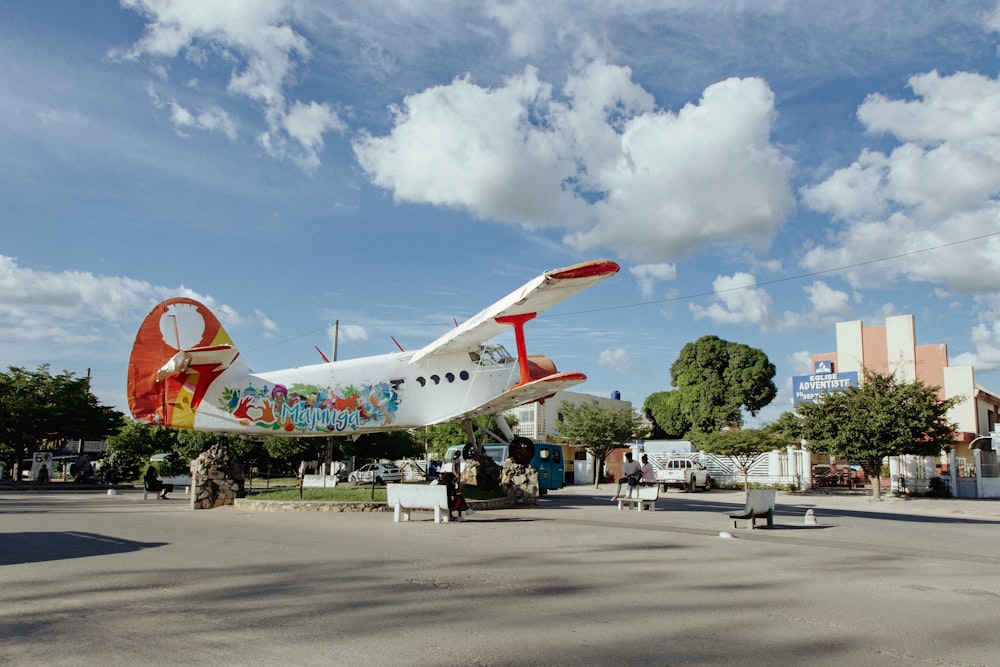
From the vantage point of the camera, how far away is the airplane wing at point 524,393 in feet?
62.4

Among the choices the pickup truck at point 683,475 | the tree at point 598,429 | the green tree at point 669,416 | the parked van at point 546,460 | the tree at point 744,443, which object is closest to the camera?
the parked van at point 546,460

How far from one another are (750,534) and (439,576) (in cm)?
861

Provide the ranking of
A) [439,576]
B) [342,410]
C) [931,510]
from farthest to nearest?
[931,510]
[342,410]
[439,576]

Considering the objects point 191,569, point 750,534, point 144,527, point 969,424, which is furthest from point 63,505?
point 969,424

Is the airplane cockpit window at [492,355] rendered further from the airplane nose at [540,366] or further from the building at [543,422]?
the building at [543,422]

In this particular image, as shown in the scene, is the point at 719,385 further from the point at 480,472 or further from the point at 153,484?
the point at 153,484

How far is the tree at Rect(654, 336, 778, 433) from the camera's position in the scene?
219 ft

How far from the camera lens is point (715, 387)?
6769 centimetres

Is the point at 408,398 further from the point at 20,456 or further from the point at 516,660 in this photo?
the point at 20,456

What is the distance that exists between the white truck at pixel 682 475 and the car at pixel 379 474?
589 inches

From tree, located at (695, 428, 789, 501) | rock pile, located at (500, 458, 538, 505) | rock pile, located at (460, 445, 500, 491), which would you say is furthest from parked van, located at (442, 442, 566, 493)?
rock pile, located at (500, 458, 538, 505)

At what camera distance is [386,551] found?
11484mm

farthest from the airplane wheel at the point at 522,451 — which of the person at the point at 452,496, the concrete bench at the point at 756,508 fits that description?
the concrete bench at the point at 756,508

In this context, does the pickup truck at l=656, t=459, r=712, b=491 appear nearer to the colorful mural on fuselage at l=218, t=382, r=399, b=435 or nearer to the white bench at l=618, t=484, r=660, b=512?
the white bench at l=618, t=484, r=660, b=512
